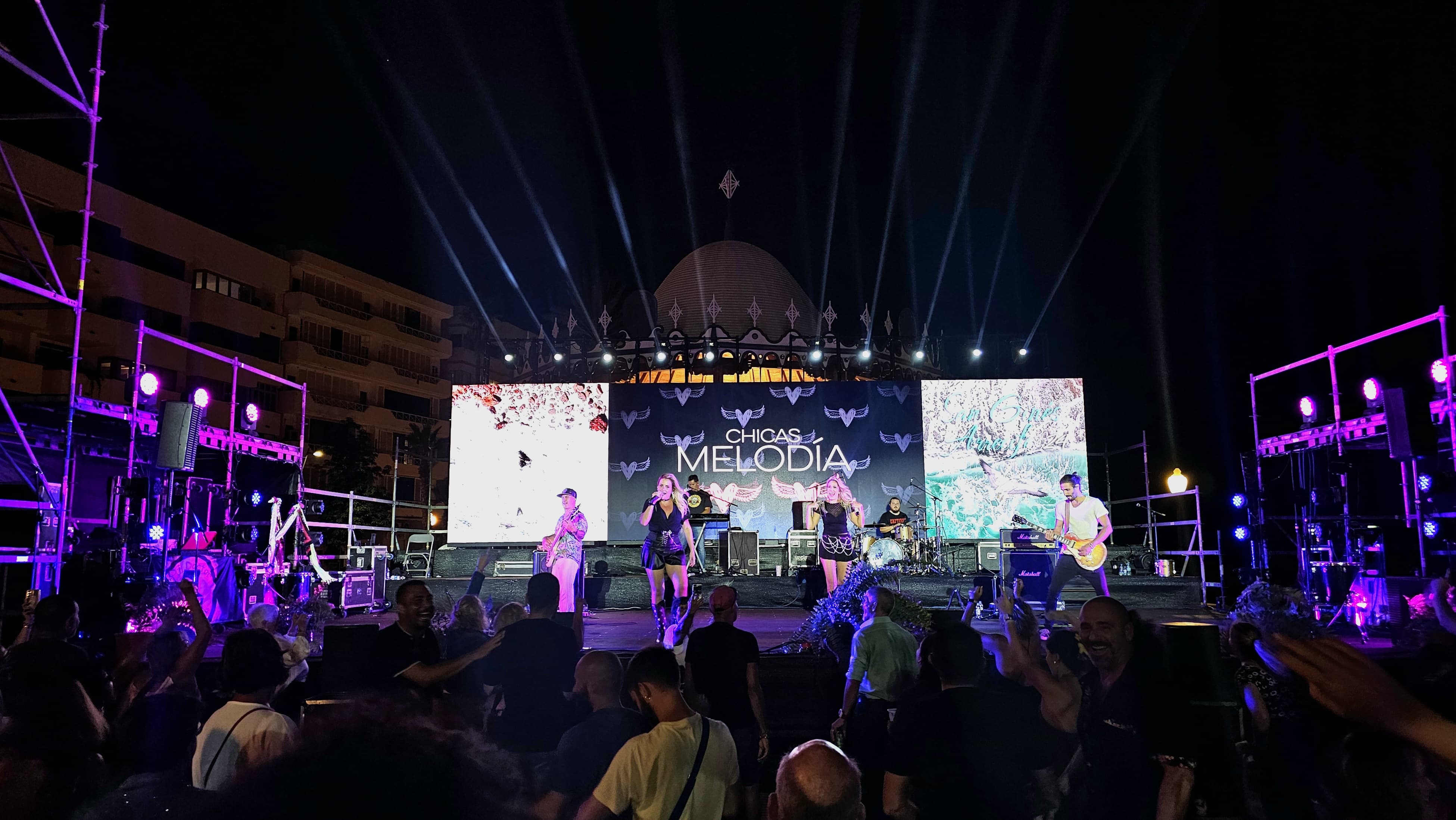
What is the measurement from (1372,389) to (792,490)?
10315 millimetres

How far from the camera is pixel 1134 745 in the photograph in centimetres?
306

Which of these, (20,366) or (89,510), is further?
(20,366)

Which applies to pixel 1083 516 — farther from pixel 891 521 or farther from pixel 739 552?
pixel 739 552

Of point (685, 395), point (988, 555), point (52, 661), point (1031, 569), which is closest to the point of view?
point (52, 661)

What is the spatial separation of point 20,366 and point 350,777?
110ft

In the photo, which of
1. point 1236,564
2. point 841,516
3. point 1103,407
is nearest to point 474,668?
point 841,516

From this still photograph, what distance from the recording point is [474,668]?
436 cm

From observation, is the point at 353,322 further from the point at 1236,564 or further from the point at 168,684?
the point at 168,684

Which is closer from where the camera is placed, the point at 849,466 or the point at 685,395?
the point at 849,466

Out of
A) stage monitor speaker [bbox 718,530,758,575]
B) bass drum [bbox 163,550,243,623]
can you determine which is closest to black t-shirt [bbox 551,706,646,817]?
bass drum [bbox 163,550,243,623]

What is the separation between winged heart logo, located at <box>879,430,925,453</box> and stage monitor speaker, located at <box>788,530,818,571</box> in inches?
107

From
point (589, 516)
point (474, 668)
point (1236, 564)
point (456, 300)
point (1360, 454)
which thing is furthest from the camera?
point (456, 300)

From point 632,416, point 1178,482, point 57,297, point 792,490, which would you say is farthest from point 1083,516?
point 57,297

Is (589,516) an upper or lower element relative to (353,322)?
lower
